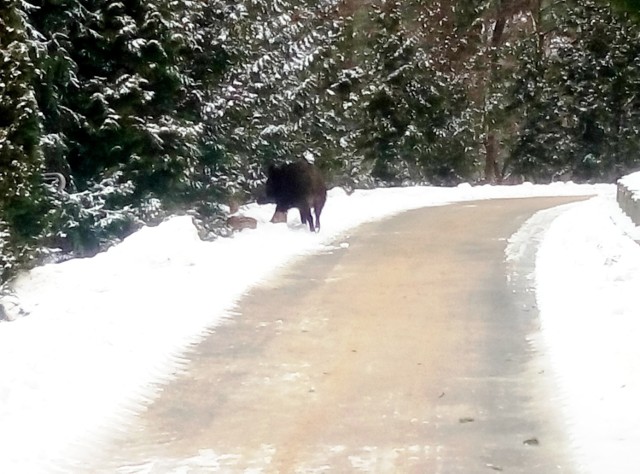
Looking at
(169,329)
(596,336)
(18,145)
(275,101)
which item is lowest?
(596,336)

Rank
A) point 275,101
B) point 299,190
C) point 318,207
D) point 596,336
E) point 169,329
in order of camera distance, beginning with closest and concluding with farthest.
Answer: point 596,336 < point 169,329 < point 299,190 < point 318,207 < point 275,101

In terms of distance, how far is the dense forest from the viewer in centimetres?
1698

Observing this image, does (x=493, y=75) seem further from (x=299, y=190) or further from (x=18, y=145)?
(x=18, y=145)

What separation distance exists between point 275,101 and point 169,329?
51.6 feet

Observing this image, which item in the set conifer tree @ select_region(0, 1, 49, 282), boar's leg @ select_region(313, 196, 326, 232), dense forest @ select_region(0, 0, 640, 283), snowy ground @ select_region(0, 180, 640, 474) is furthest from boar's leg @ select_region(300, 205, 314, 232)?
conifer tree @ select_region(0, 1, 49, 282)

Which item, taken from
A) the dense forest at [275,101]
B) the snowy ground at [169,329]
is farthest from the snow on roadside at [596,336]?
the dense forest at [275,101]

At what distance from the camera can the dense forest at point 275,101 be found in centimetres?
1698

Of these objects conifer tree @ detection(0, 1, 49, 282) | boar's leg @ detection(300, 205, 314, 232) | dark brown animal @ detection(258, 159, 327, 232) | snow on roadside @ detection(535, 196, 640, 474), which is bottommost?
snow on roadside @ detection(535, 196, 640, 474)

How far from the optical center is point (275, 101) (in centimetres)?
2411

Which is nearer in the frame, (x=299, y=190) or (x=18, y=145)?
(x=18, y=145)

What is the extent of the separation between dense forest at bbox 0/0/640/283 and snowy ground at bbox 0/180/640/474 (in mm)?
2386

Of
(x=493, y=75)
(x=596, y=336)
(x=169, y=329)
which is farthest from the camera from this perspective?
(x=493, y=75)

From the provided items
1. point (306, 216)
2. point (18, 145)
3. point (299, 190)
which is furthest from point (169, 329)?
point (299, 190)

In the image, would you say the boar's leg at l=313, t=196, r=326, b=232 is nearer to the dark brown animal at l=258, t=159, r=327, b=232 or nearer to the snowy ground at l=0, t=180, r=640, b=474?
the dark brown animal at l=258, t=159, r=327, b=232
